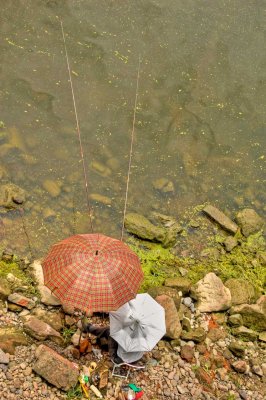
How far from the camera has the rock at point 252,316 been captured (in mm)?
9156

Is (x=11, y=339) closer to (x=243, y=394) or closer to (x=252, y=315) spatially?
(x=243, y=394)

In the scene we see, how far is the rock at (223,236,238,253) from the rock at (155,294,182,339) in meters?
2.47

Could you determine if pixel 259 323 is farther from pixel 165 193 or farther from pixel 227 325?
pixel 165 193

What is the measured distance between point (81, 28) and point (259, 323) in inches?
391

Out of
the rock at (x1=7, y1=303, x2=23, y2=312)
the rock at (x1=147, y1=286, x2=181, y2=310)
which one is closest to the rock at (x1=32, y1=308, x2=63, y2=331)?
the rock at (x1=7, y1=303, x2=23, y2=312)

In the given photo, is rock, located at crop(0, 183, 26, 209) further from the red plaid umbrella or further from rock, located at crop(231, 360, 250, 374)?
rock, located at crop(231, 360, 250, 374)

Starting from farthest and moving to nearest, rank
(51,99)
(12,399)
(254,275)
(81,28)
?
1. (81,28)
2. (51,99)
3. (254,275)
4. (12,399)

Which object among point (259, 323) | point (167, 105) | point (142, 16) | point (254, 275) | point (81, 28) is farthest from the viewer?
point (142, 16)

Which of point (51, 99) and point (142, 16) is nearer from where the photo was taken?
point (51, 99)

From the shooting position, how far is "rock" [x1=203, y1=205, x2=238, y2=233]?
11.0 m

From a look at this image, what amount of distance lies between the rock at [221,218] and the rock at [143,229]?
1.39 m

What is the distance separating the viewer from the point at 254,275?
10266mm

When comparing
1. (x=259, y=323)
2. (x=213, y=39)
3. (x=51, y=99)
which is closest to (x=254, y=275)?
(x=259, y=323)

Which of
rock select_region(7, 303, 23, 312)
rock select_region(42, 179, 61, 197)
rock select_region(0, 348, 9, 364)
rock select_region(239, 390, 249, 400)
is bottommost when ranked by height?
rock select_region(239, 390, 249, 400)
